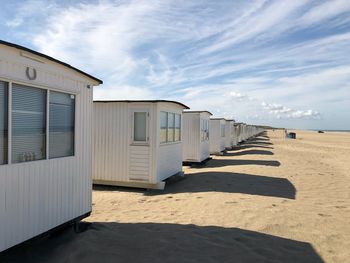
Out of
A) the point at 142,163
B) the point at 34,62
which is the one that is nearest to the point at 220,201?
the point at 142,163

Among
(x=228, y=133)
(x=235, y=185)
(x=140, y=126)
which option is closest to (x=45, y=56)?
(x=140, y=126)

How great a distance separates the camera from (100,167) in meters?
10.9

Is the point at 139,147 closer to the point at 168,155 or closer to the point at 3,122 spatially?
the point at 168,155

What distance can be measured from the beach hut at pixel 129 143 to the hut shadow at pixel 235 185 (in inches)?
33.3

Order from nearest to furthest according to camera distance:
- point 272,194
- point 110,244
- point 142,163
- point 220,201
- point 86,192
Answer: point 110,244 → point 86,192 → point 220,201 → point 272,194 → point 142,163

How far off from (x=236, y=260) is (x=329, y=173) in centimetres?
1111

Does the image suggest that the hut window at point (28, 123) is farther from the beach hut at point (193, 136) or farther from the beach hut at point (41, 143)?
the beach hut at point (193, 136)

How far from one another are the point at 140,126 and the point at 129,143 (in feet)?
2.12

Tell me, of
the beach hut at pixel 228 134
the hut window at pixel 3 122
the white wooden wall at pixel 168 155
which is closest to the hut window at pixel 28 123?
the hut window at pixel 3 122

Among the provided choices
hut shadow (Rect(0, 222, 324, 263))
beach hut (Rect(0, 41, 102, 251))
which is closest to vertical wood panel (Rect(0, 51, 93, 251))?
beach hut (Rect(0, 41, 102, 251))

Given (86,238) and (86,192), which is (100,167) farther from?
(86,238)

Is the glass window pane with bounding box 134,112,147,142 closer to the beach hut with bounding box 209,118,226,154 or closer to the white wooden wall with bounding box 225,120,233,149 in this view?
the beach hut with bounding box 209,118,226,154

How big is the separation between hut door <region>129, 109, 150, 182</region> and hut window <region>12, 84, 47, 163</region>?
5.38m

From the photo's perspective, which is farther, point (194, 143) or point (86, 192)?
point (194, 143)
